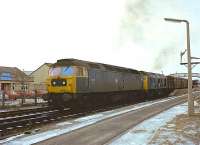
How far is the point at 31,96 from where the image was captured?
41.7m

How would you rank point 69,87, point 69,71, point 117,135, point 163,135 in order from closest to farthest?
point 163,135 < point 117,135 < point 69,87 < point 69,71

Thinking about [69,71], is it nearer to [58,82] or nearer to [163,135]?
[58,82]

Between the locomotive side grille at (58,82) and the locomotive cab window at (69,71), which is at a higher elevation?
the locomotive cab window at (69,71)

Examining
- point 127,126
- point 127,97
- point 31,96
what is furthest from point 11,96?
point 127,126

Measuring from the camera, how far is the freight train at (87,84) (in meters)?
24.4

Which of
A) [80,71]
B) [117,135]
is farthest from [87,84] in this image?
[117,135]

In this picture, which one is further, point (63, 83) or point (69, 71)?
point (69, 71)

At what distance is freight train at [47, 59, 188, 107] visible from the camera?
24422 millimetres

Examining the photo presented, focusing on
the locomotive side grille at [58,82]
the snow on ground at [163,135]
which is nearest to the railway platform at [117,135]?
the snow on ground at [163,135]

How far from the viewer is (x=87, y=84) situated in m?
26.1

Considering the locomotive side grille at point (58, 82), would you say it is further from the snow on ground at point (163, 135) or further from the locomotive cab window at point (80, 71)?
the snow on ground at point (163, 135)

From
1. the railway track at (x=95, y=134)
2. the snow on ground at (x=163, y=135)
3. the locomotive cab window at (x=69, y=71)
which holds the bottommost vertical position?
the railway track at (x=95, y=134)

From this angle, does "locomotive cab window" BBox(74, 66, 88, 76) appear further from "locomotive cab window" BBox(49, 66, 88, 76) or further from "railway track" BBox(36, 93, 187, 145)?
"railway track" BBox(36, 93, 187, 145)

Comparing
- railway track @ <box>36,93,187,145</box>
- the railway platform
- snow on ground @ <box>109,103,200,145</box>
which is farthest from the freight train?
snow on ground @ <box>109,103,200,145</box>
